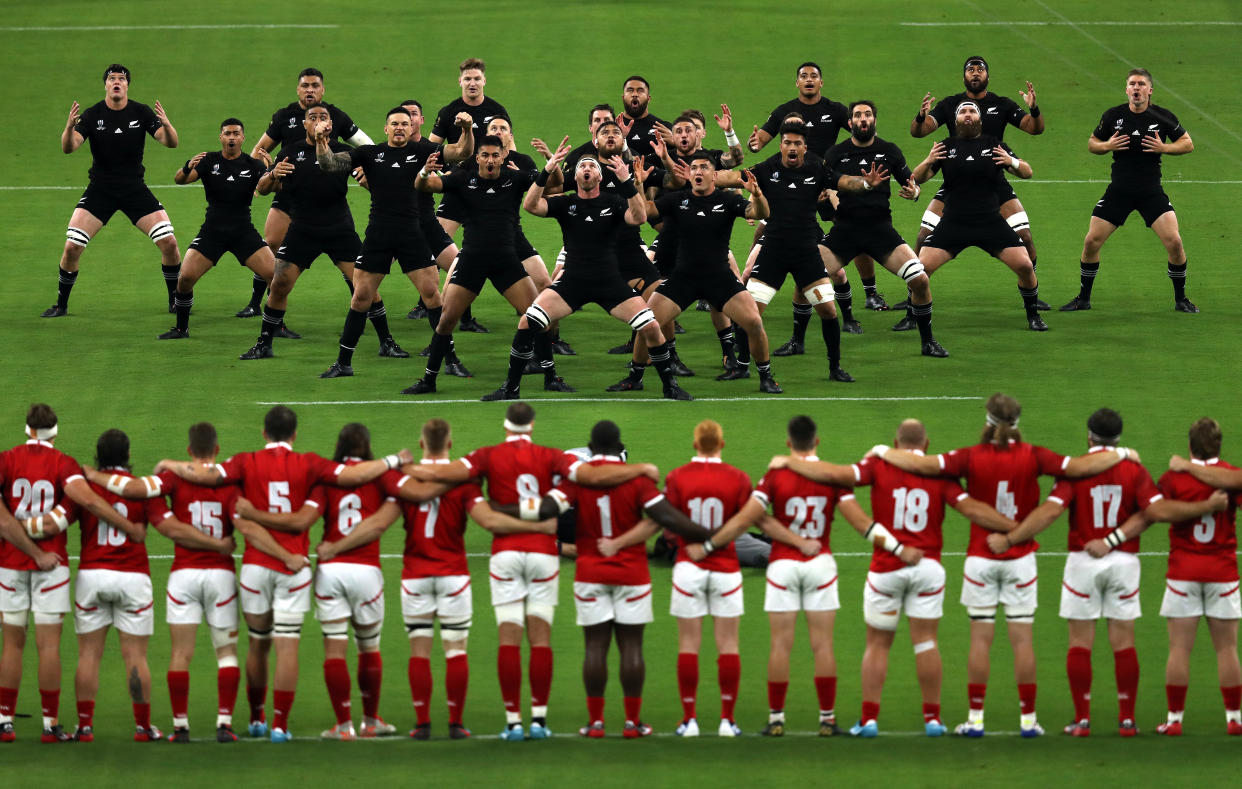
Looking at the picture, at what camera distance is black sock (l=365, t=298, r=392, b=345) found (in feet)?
65.0

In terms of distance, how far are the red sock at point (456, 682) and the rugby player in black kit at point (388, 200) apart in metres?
7.81

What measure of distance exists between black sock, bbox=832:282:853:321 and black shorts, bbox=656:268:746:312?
286cm

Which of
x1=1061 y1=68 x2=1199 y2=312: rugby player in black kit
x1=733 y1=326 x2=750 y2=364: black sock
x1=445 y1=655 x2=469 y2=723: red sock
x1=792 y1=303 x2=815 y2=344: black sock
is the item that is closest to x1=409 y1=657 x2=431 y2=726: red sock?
x1=445 y1=655 x2=469 y2=723: red sock

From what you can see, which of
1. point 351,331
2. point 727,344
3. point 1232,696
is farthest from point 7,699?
point 727,344

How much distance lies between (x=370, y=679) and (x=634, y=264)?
27.9 ft

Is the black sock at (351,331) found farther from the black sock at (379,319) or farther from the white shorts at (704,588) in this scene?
the white shorts at (704,588)

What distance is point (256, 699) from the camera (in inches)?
447

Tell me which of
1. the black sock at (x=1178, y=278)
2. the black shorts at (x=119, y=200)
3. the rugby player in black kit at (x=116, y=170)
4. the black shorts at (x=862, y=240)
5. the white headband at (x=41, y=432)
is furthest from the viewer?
the black sock at (x=1178, y=278)

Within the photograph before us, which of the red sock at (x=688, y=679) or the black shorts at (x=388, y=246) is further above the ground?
the black shorts at (x=388, y=246)

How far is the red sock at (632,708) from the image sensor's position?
37.1 ft

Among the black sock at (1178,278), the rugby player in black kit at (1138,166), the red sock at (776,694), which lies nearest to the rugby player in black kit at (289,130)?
the rugby player in black kit at (1138,166)

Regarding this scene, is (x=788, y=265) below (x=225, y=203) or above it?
below

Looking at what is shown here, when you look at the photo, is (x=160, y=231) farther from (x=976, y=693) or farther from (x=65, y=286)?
(x=976, y=693)

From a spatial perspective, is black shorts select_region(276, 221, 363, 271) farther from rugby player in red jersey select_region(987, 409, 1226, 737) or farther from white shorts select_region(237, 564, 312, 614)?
rugby player in red jersey select_region(987, 409, 1226, 737)
